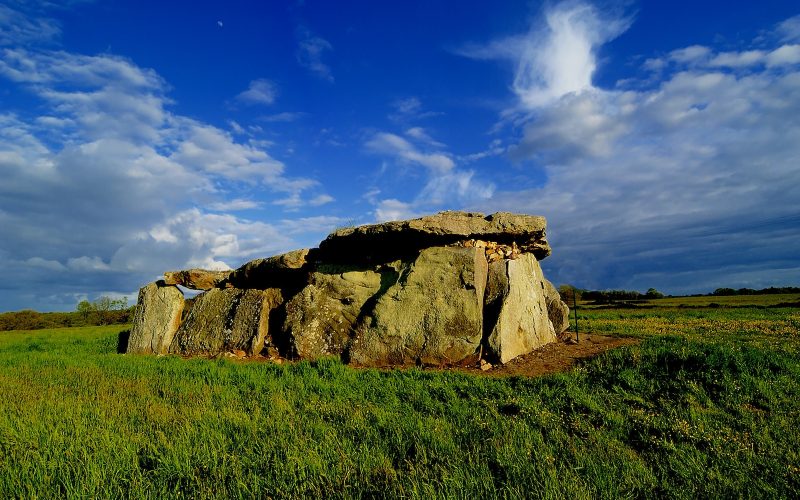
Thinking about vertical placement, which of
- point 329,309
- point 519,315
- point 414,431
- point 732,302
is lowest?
point 414,431

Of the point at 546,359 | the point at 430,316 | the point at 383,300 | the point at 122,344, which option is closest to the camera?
the point at 546,359

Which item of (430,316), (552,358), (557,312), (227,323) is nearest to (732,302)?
(557,312)

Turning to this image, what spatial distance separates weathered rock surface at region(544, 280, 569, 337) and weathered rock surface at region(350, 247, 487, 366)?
5.01 m

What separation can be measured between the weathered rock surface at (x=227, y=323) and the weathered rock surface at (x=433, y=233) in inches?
135

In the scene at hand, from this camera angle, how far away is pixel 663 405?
816cm

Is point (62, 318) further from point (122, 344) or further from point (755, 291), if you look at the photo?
point (755, 291)

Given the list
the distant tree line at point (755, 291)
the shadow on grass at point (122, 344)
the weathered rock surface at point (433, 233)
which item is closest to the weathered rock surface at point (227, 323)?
the shadow on grass at point (122, 344)

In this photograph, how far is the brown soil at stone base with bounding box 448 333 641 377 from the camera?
1123 cm

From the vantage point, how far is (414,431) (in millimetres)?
6258

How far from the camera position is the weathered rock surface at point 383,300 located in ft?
42.5

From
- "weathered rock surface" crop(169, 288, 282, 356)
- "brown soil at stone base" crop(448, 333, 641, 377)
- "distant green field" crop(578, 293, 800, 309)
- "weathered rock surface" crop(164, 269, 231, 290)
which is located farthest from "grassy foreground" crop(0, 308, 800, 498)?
"distant green field" crop(578, 293, 800, 309)

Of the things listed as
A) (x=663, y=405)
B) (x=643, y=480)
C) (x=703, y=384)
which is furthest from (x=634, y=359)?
(x=643, y=480)

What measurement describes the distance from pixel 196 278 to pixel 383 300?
9.12 metres

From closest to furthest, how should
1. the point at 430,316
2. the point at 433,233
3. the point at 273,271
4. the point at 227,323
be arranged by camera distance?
the point at 430,316
the point at 433,233
the point at 227,323
the point at 273,271
